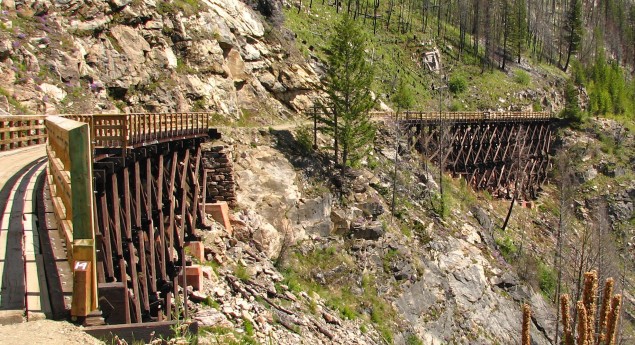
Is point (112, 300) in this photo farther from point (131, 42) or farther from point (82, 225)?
point (131, 42)

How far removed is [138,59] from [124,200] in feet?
49.9

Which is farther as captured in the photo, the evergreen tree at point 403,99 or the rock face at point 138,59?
the evergreen tree at point 403,99

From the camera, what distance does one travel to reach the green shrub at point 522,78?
67.4m

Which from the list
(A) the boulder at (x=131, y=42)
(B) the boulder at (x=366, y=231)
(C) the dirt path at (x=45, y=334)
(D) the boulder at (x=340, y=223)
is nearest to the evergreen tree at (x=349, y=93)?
(D) the boulder at (x=340, y=223)

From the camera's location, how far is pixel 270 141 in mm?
25359

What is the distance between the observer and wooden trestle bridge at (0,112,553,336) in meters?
5.16

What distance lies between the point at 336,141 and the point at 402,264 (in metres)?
6.98

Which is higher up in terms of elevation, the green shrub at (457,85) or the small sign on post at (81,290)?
the green shrub at (457,85)

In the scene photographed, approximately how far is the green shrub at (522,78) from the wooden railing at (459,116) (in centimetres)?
1576

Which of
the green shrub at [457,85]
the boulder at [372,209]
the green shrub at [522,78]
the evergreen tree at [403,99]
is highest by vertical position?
the green shrub at [522,78]

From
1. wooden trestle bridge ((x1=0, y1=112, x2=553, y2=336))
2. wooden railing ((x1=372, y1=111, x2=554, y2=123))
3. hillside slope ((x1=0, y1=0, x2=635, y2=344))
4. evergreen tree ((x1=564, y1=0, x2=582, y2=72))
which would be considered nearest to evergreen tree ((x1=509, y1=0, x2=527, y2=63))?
evergreen tree ((x1=564, y1=0, x2=582, y2=72))

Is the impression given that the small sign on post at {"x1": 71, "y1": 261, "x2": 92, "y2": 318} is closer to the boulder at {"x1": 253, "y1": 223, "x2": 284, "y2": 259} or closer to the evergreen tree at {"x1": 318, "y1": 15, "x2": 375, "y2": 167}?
the boulder at {"x1": 253, "y1": 223, "x2": 284, "y2": 259}

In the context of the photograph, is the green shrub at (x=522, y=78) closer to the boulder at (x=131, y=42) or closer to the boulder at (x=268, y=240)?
the boulder at (x=131, y=42)

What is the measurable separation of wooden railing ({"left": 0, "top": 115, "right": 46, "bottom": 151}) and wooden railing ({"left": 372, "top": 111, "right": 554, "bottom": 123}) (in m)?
19.2
